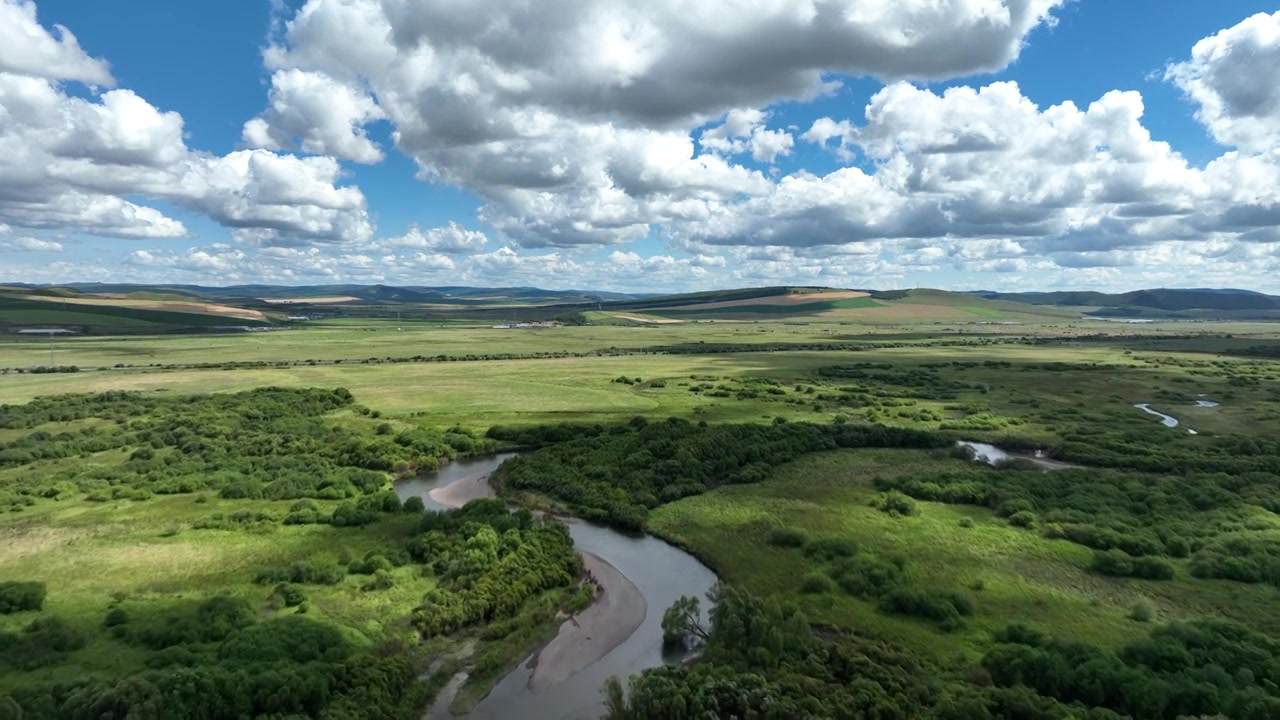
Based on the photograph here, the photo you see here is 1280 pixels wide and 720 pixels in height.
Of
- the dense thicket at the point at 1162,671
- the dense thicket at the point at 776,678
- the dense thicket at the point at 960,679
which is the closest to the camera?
the dense thicket at the point at 1162,671

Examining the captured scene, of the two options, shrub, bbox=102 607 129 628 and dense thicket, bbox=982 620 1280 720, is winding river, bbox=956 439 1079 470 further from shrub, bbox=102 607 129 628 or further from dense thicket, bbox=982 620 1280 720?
shrub, bbox=102 607 129 628

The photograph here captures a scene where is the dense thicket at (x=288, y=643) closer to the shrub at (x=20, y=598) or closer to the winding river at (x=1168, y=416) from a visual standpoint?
the shrub at (x=20, y=598)

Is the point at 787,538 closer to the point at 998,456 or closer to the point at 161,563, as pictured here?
the point at 998,456

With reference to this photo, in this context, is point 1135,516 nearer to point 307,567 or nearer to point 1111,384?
point 307,567

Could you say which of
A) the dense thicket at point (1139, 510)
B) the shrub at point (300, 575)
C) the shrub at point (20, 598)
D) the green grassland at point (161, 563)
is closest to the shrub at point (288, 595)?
the green grassland at point (161, 563)

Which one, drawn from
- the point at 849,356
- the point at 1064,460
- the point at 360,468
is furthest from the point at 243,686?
the point at 849,356

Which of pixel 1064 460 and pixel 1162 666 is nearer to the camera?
pixel 1162 666

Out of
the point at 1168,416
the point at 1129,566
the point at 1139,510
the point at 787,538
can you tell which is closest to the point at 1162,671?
the point at 1129,566
